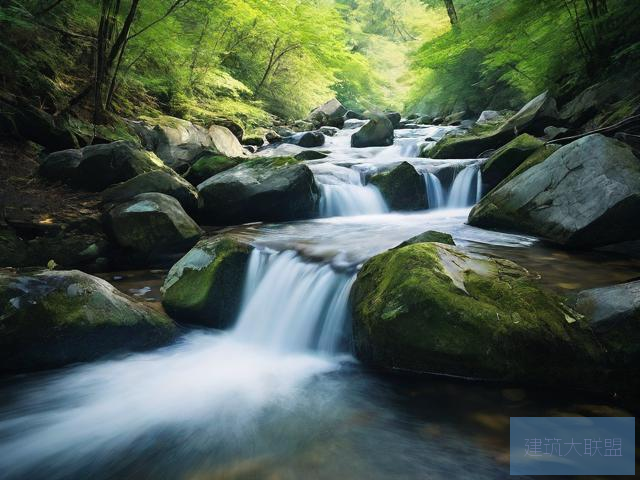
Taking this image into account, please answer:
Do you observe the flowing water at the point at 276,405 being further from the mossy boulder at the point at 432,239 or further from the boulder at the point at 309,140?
the boulder at the point at 309,140

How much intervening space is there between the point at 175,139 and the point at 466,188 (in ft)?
23.3

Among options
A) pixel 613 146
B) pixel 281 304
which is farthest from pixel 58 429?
pixel 613 146

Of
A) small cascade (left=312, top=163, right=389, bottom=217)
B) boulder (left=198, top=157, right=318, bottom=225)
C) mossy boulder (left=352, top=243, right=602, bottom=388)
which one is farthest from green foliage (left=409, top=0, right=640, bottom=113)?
mossy boulder (left=352, top=243, right=602, bottom=388)

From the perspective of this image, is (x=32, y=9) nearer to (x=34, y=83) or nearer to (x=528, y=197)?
(x=34, y=83)

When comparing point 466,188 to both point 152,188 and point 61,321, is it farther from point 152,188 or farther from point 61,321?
point 61,321

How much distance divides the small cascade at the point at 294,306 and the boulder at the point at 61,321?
1.17 metres

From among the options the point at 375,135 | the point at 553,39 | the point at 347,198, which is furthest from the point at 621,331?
the point at 375,135

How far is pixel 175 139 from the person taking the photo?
32.5 feet

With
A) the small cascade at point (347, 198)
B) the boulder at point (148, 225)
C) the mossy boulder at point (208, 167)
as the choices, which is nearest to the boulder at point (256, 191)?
the mossy boulder at point (208, 167)

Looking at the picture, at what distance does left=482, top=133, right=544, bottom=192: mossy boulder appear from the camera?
703 centimetres

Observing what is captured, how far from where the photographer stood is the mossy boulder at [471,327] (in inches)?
107

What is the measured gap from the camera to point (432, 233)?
418cm

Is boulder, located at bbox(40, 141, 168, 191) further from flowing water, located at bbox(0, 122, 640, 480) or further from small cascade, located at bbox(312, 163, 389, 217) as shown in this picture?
small cascade, located at bbox(312, 163, 389, 217)

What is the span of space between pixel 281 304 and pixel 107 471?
2.40 m
